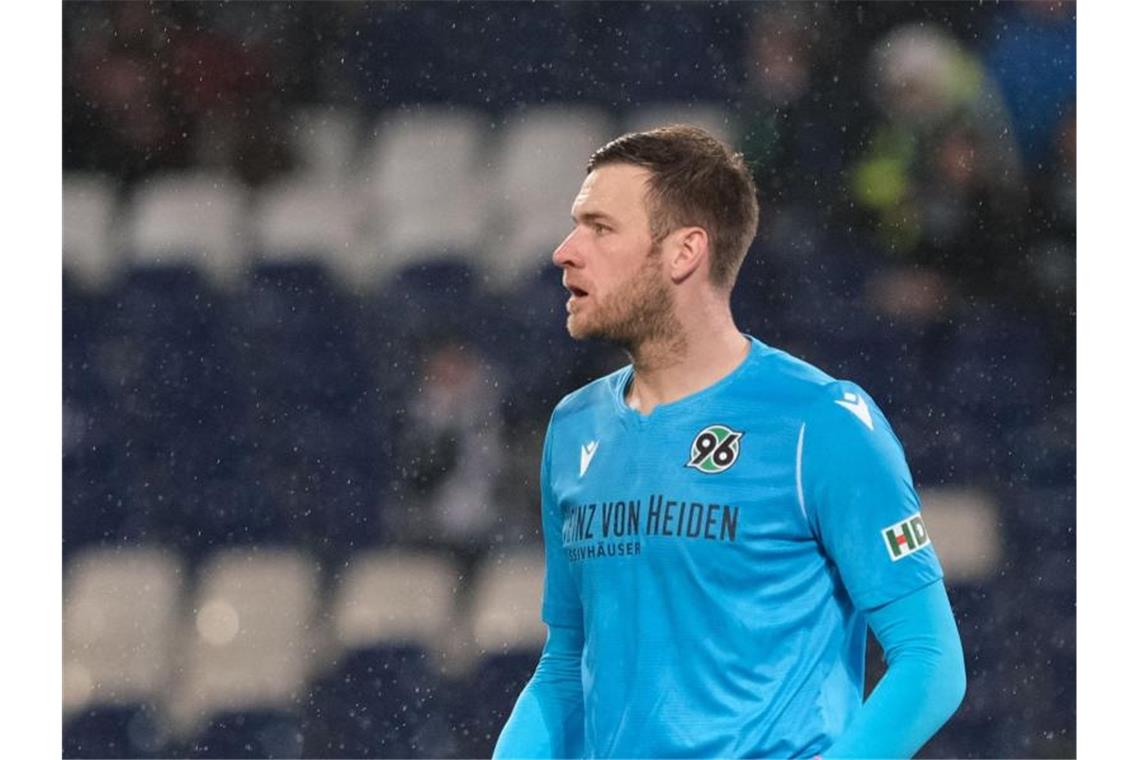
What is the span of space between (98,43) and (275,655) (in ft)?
5.17

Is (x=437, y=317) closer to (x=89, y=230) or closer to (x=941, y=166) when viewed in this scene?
(x=89, y=230)

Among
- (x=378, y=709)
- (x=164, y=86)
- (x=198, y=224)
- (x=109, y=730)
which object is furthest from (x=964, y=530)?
(x=164, y=86)

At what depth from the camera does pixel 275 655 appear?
12.8ft

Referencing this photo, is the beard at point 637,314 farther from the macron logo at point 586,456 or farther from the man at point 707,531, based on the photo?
the macron logo at point 586,456

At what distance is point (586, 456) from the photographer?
1783 millimetres

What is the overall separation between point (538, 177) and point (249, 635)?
1.36m

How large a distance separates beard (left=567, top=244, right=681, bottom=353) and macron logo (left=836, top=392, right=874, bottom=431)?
0.21 m

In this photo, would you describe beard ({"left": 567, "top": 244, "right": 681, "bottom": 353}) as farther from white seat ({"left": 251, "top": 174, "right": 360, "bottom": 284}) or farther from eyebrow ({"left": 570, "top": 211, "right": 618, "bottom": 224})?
white seat ({"left": 251, "top": 174, "right": 360, "bottom": 284})

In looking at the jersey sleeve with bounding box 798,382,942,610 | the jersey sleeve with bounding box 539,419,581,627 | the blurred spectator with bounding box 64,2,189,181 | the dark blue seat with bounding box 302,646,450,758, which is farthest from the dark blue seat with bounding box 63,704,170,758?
the jersey sleeve with bounding box 798,382,942,610

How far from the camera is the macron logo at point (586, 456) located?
5.82 feet

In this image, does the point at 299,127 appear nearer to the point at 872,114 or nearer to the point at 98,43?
the point at 98,43

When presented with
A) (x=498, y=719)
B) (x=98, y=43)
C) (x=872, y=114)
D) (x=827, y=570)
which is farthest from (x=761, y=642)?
(x=98, y=43)

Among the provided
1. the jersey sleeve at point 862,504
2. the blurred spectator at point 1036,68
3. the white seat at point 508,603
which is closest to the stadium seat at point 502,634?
the white seat at point 508,603

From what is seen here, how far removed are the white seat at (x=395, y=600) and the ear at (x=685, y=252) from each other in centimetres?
230
